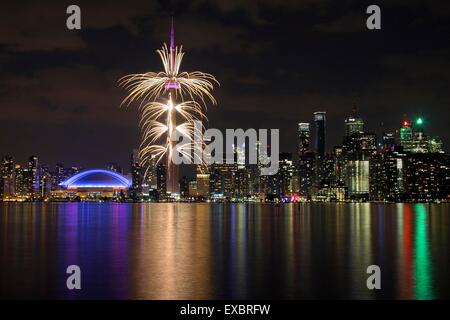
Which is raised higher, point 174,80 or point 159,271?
point 174,80

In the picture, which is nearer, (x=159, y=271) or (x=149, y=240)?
(x=159, y=271)

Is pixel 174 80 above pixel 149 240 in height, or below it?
above

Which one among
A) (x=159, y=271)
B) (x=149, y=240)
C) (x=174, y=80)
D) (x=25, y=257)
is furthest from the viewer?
(x=174, y=80)

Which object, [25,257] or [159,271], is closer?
[159,271]
